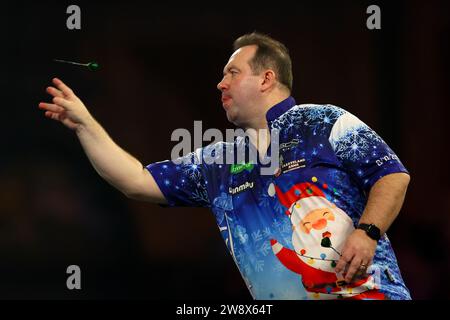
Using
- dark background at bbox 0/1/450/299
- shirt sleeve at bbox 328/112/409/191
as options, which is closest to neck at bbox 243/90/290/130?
shirt sleeve at bbox 328/112/409/191

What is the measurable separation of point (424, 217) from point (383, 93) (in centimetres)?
100

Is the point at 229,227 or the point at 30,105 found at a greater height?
the point at 30,105

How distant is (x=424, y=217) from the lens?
525 centimetres

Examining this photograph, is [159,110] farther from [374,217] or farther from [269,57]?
[374,217]

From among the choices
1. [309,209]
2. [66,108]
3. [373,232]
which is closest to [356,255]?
[373,232]

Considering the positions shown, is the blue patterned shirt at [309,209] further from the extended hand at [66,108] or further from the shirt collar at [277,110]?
the extended hand at [66,108]

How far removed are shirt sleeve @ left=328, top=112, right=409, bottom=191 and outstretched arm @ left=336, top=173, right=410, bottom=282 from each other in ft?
0.13

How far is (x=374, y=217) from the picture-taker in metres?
2.63

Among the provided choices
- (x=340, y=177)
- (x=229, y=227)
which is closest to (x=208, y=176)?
(x=229, y=227)

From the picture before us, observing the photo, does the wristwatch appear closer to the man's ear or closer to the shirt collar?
the shirt collar

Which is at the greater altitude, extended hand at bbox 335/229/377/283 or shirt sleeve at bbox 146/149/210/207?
shirt sleeve at bbox 146/149/210/207

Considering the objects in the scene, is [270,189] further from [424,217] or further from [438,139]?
[438,139]

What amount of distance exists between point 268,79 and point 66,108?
889 mm

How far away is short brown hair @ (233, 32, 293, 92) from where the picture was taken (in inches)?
129
